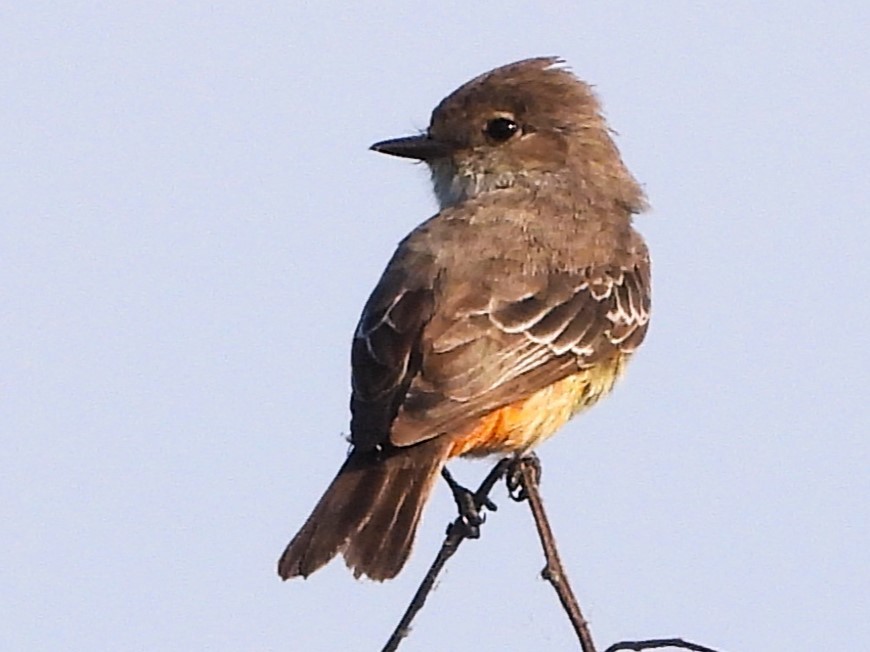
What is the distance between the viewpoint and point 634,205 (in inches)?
334

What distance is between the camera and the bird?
6.23 metres

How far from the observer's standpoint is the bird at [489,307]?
20.4 feet

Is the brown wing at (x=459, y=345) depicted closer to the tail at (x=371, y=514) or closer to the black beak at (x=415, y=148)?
the tail at (x=371, y=514)

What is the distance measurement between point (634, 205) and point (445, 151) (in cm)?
93

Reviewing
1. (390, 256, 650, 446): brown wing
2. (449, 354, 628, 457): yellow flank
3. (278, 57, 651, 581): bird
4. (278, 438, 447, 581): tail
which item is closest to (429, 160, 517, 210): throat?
(278, 57, 651, 581): bird

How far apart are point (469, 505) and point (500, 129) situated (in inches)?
109

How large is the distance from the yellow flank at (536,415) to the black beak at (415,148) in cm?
142

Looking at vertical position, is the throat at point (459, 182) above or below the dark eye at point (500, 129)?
below

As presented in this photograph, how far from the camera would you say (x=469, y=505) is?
20.0ft

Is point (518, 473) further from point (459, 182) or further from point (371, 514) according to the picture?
point (459, 182)

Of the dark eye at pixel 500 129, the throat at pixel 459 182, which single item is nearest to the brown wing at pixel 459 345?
the throat at pixel 459 182

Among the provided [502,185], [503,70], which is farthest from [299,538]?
[503,70]

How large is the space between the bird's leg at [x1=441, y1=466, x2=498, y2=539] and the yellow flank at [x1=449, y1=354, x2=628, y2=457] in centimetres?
11

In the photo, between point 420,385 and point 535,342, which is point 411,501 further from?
point 535,342
